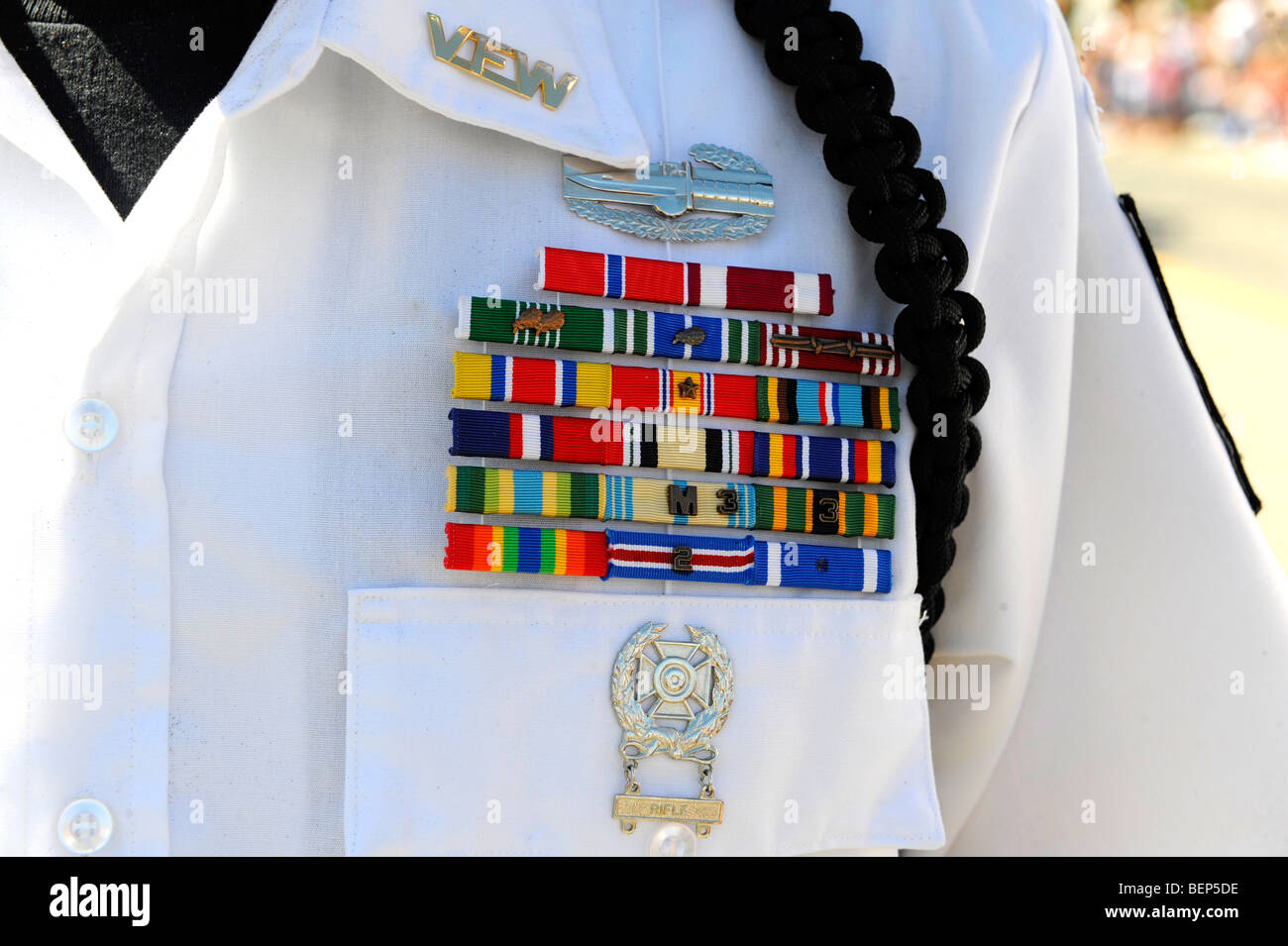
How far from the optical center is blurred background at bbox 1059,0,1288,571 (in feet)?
22.8

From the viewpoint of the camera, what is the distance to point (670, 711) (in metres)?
0.94

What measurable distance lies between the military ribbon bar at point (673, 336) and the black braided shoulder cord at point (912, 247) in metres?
0.04

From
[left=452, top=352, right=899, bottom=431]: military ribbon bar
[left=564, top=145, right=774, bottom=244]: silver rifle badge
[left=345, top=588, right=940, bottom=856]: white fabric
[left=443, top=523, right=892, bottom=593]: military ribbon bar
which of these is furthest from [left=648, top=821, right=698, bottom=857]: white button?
[left=564, top=145, right=774, bottom=244]: silver rifle badge

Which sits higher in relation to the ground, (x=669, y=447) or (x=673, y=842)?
(x=669, y=447)

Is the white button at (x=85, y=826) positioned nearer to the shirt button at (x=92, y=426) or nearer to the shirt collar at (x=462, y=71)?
the shirt button at (x=92, y=426)

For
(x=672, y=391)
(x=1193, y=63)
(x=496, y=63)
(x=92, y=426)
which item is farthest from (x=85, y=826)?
(x=1193, y=63)

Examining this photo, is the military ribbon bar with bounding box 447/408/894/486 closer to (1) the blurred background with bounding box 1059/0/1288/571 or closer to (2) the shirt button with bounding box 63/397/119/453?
(2) the shirt button with bounding box 63/397/119/453

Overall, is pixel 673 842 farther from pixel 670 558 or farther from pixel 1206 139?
pixel 1206 139

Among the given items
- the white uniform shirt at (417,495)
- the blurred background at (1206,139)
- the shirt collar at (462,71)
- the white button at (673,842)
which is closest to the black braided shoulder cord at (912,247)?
the white uniform shirt at (417,495)

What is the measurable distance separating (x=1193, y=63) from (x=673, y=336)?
9443 mm

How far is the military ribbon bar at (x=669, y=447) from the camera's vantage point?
95 centimetres

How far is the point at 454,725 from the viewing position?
3.02 ft

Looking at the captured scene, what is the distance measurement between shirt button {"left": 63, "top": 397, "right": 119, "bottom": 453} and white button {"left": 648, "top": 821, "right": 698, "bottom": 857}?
437 mm

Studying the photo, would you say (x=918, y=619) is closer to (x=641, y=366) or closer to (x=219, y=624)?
(x=641, y=366)
